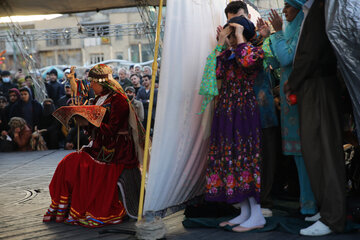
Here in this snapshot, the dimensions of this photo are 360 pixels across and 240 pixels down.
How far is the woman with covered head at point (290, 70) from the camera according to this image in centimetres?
338

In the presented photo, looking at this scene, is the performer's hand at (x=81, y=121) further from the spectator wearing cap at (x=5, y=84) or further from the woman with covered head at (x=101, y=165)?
the spectator wearing cap at (x=5, y=84)

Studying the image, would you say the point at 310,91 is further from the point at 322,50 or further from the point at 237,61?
the point at 237,61

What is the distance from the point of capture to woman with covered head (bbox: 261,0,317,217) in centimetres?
338

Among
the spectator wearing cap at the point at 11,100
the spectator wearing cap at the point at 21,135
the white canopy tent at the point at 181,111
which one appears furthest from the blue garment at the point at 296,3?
the spectator wearing cap at the point at 11,100

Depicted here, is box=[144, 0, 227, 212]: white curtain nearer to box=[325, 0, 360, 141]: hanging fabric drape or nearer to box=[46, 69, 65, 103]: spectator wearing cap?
box=[325, 0, 360, 141]: hanging fabric drape

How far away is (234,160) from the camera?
3.44 metres

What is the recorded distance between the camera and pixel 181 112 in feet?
11.7

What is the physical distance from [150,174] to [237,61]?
1026mm

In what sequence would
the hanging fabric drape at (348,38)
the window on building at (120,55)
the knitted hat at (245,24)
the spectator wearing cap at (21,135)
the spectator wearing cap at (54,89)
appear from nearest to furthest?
the hanging fabric drape at (348,38), the knitted hat at (245,24), the spectator wearing cap at (21,135), the spectator wearing cap at (54,89), the window on building at (120,55)

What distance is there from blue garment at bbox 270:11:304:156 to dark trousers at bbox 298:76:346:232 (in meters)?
0.20

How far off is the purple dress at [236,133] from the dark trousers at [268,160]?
1.00ft

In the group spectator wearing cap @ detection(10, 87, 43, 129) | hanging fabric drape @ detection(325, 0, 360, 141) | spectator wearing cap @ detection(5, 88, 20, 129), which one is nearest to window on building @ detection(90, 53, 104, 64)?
spectator wearing cap @ detection(5, 88, 20, 129)

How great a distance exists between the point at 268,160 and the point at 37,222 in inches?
78.9

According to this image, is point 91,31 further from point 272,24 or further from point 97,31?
point 272,24
